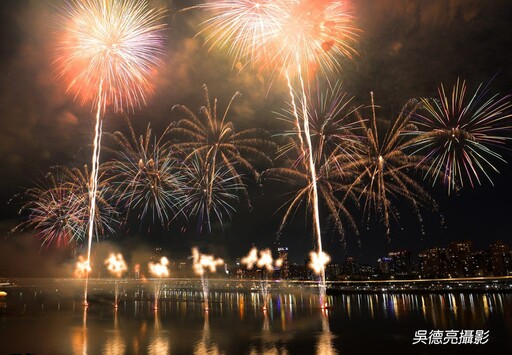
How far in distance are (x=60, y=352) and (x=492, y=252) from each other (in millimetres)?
189445

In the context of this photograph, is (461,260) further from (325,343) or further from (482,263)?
(325,343)

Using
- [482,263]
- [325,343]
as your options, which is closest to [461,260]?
[482,263]

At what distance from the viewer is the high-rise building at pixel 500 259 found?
158125mm

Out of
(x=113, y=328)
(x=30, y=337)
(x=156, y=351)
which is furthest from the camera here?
(x=113, y=328)

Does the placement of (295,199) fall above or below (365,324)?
above

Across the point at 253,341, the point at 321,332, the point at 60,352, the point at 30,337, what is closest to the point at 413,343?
the point at 321,332

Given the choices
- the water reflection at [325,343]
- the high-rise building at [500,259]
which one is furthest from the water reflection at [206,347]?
the high-rise building at [500,259]

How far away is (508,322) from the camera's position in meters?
32.5

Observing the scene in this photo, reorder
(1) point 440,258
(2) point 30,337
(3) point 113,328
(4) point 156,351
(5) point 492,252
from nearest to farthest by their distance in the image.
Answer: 1. (4) point 156,351
2. (2) point 30,337
3. (3) point 113,328
4. (5) point 492,252
5. (1) point 440,258

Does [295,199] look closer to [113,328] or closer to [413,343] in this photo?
[413,343]

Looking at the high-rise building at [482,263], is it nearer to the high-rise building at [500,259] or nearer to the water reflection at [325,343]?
the high-rise building at [500,259]

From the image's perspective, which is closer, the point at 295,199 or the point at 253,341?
the point at 253,341

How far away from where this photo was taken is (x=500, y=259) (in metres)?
163

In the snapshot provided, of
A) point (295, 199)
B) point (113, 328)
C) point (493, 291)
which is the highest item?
point (295, 199)
